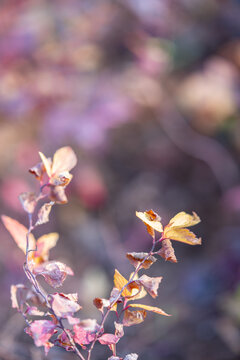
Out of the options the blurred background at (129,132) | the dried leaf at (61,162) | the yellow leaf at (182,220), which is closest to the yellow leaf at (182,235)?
the yellow leaf at (182,220)

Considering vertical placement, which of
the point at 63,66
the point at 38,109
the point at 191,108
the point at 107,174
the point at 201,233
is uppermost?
the point at 63,66

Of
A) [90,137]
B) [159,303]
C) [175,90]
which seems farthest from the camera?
[175,90]

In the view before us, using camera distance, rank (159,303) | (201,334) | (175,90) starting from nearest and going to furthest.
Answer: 1. (201,334)
2. (159,303)
3. (175,90)

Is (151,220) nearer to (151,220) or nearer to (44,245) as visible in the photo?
(151,220)

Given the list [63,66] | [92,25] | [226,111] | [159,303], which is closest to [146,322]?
[159,303]

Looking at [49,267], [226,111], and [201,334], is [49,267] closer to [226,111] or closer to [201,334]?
[201,334]

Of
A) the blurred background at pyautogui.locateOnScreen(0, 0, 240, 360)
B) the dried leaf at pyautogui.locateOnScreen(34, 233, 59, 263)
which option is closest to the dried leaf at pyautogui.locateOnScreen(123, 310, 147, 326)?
the dried leaf at pyautogui.locateOnScreen(34, 233, 59, 263)

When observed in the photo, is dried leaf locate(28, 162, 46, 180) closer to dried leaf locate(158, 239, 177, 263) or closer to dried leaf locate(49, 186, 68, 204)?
dried leaf locate(49, 186, 68, 204)
